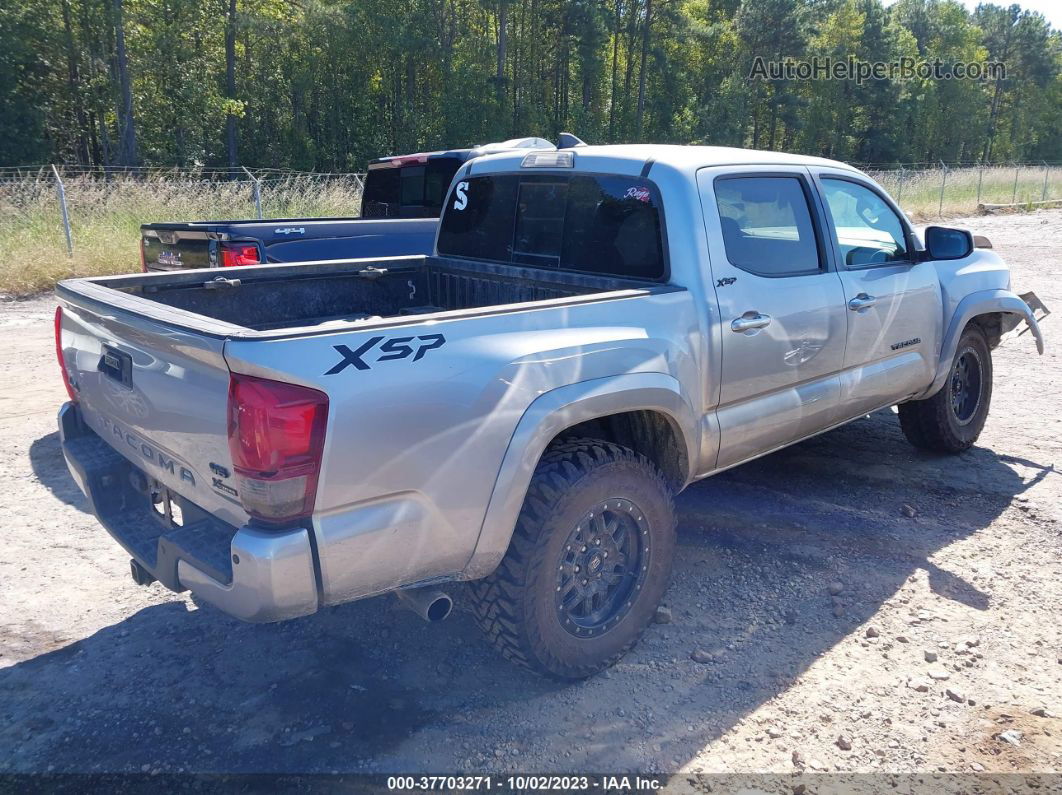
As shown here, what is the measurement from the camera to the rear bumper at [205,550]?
7.33 ft

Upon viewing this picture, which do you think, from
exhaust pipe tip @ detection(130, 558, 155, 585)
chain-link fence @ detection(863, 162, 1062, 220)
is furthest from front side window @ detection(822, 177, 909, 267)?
chain-link fence @ detection(863, 162, 1062, 220)

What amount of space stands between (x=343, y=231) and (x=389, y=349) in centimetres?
507

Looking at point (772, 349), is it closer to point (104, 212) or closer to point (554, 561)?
point (554, 561)

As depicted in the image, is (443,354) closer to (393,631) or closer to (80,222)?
(393,631)

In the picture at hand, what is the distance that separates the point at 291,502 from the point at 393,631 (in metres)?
1.35

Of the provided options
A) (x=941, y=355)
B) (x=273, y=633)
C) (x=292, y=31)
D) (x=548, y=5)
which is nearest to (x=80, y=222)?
(x=273, y=633)

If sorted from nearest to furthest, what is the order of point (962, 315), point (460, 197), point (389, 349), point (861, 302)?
point (389, 349) → point (861, 302) → point (460, 197) → point (962, 315)

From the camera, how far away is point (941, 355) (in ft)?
16.0

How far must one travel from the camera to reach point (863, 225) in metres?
4.57

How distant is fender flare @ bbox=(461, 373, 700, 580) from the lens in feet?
8.57

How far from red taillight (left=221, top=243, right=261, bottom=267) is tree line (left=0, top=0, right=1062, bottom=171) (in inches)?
1020

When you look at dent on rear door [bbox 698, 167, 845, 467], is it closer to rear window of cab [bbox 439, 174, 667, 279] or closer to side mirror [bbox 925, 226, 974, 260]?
rear window of cab [bbox 439, 174, 667, 279]

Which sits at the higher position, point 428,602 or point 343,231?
point 343,231

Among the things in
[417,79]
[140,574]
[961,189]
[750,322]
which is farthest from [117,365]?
[417,79]
